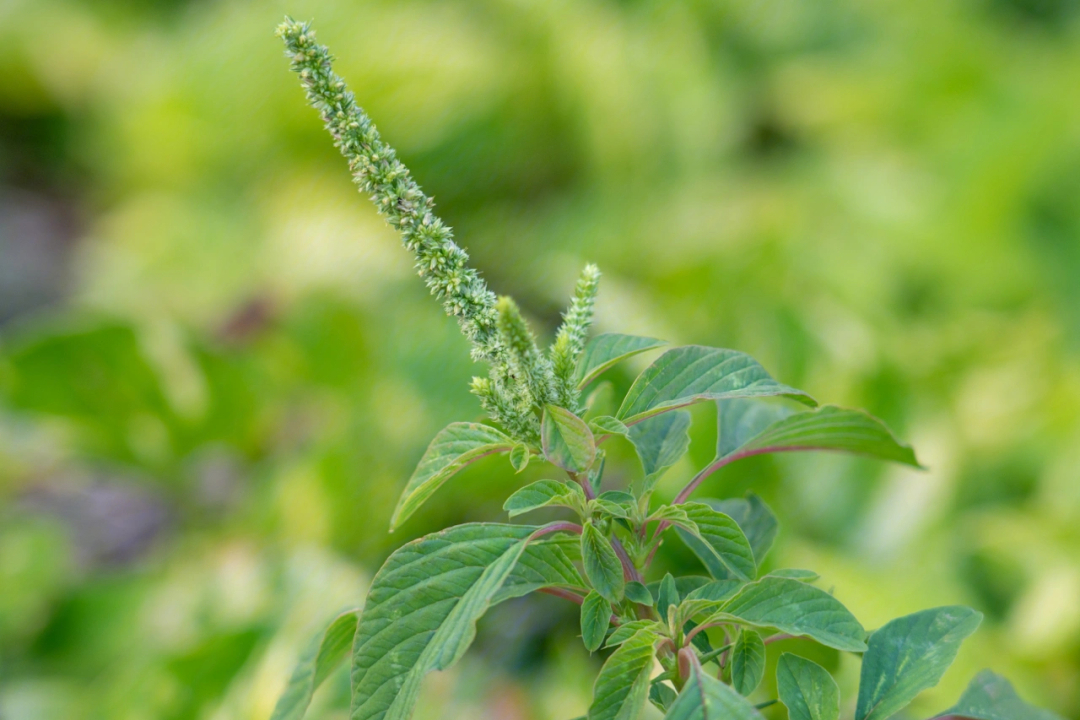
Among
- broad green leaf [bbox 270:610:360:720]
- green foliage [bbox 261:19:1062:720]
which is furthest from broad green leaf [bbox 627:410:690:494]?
broad green leaf [bbox 270:610:360:720]

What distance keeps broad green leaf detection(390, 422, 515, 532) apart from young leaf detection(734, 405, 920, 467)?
4.5 inches

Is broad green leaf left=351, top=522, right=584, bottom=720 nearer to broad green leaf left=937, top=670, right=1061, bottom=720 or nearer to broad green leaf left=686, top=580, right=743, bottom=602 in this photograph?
broad green leaf left=686, top=580, right=743, bottom=602

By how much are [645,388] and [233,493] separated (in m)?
1.25

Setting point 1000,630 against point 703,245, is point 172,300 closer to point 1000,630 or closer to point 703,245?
point 703,245

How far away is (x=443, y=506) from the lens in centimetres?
104

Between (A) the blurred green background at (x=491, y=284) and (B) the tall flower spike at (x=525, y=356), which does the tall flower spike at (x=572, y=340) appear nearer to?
(B) the tall flower spike at (x=525, y=356)

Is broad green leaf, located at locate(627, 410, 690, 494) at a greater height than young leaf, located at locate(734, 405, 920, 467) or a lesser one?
greater

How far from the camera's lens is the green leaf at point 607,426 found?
30cm

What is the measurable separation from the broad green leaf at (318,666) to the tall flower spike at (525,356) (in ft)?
0.38

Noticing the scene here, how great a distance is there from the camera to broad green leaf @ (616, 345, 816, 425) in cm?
31

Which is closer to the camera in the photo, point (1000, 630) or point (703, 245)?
point (1000, 630)

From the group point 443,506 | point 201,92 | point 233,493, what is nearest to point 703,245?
point 443,506

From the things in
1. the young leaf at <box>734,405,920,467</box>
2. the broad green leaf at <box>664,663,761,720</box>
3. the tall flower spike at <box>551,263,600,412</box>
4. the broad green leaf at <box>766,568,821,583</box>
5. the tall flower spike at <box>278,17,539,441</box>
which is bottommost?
the broad green leaf at <box>664,663,761,720</box>

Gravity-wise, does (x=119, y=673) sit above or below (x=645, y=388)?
above
